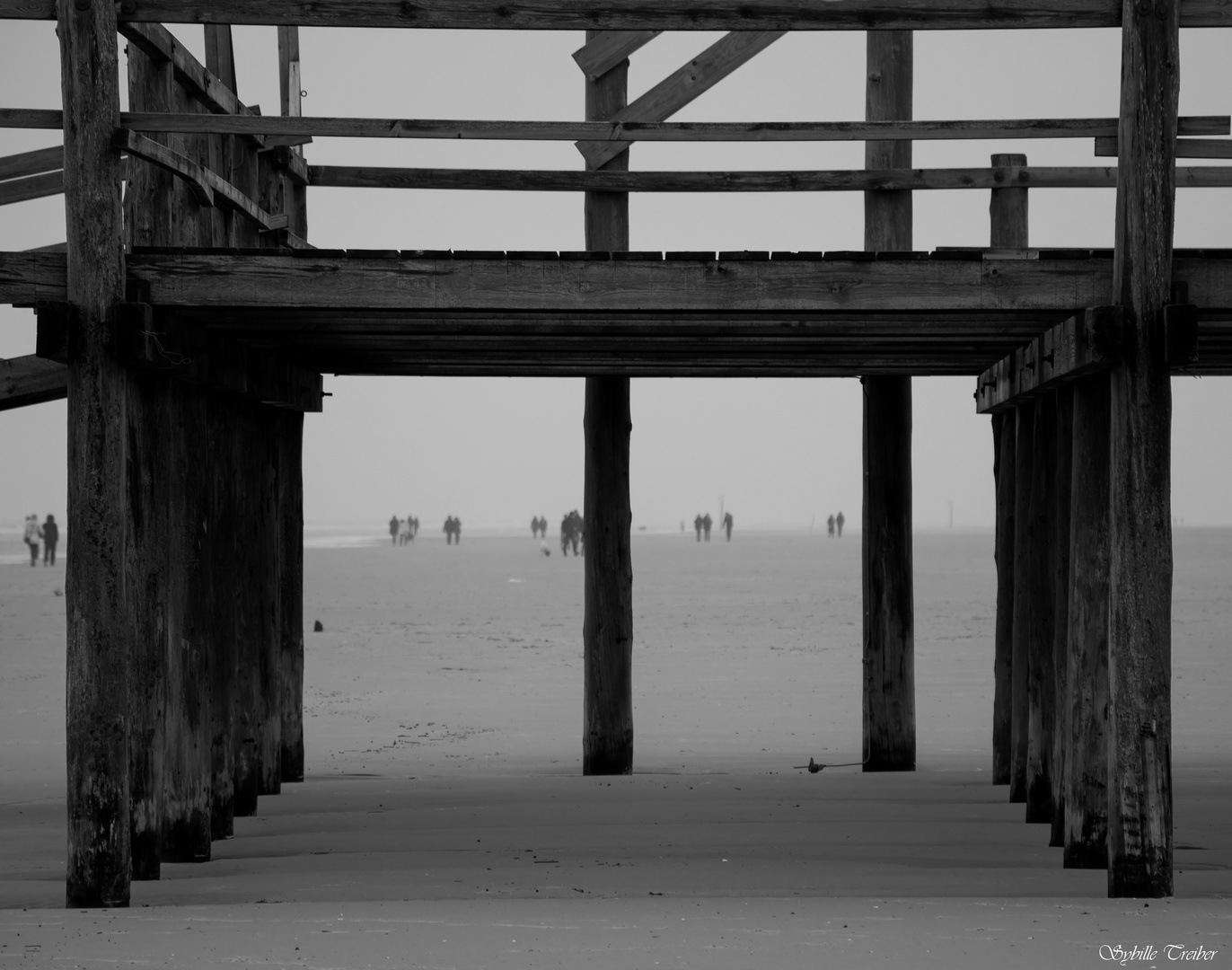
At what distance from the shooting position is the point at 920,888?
21.0ft

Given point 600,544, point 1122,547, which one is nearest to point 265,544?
point 600,544

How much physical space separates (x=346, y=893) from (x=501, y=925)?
90 cm

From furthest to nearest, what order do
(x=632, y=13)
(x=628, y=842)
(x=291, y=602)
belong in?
(x=291, y=602)
(x=628, y=842)
(x=632, y=13)

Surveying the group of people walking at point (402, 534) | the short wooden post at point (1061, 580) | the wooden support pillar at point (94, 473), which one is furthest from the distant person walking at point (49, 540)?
the short wooden post at point (1061, 580)

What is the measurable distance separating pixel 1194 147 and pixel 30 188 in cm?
553

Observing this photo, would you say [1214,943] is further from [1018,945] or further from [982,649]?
[982,649]

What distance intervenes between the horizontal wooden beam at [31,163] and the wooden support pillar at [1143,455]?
5.01m

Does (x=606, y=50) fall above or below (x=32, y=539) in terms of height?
above

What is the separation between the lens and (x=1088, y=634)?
659 centimetres

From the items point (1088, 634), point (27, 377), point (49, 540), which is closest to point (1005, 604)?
point (1088, 634)

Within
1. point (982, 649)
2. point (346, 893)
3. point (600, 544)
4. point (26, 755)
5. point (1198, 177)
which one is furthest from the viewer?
point (982, 649)

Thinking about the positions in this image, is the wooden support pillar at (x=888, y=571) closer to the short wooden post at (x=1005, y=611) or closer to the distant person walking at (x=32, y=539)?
the short wooden post at (x=1005, y=611)

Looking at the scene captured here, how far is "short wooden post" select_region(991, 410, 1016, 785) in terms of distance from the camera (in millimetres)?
9023

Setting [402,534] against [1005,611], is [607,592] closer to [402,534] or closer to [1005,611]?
[1005,611]
